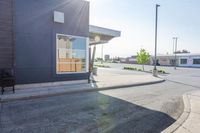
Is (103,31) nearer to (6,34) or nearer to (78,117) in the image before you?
(6,34)

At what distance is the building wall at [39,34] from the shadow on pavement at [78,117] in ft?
9.10

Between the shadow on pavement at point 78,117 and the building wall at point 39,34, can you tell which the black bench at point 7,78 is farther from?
the shadow on pavement at point 78,117

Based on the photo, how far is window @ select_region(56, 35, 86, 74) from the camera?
11805 millimetres

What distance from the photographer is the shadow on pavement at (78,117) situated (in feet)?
16.5

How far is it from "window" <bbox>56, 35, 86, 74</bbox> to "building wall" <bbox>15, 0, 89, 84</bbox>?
473 mm

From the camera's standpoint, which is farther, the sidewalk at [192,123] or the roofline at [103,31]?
the roofline at [103,31]

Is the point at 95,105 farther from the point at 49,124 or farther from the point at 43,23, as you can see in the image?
the point at 43,23

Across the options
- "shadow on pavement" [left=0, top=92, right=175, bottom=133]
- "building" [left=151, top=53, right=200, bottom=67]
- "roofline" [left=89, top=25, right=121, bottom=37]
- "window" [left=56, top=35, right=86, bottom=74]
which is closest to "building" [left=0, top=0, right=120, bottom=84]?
"window" [left=56, top=35, right=86, bottom=74]

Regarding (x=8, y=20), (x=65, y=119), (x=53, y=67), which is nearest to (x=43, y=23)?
(x=8, y=20)

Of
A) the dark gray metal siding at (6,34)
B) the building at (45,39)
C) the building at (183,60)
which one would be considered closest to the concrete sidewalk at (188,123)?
the building at (45,39)

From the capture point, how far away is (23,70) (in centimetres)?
989

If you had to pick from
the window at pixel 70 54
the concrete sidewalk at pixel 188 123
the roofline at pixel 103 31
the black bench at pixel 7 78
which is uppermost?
the roofline at pixel 103 31

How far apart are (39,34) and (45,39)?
1.43ft

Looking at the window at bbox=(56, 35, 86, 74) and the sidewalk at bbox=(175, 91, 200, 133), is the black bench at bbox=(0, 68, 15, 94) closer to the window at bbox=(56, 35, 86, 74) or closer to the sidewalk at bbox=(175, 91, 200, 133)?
the window at bbox=(56, 35, 86, 74)
